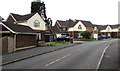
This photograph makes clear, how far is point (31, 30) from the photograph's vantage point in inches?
1185

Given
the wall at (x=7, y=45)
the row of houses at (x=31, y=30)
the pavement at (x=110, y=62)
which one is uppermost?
the row of houses at (x=31, y=30)

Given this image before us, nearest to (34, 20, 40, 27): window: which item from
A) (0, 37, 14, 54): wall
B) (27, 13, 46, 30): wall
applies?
(27, 13, 46, 30): wall

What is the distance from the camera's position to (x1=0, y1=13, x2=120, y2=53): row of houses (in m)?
22.6

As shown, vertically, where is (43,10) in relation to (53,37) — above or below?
above

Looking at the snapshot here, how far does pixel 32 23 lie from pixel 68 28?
83.7 ft

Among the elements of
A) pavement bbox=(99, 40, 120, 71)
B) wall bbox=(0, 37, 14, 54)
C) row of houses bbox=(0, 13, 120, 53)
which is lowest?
pavement bbox=(99, 40, 120, 71)

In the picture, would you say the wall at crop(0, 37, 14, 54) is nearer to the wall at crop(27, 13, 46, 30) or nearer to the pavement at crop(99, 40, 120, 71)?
the pavement at crop(99, 40, 120, 71)

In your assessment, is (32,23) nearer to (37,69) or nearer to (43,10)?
(37,69)

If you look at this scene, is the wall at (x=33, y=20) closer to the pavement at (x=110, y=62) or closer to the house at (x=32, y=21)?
the house at (x=32, y=21)

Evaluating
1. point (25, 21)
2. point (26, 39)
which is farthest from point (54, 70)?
point (25, 21)

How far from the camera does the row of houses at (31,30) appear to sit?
2256cm

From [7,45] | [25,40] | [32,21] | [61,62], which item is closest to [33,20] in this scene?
[32,21]

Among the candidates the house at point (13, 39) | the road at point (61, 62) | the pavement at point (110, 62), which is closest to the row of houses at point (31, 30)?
the house at point (13, 39)

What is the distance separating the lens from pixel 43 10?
69875 mm
